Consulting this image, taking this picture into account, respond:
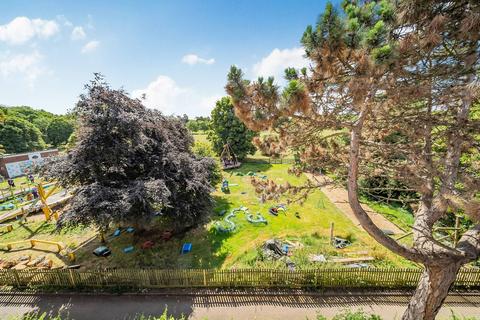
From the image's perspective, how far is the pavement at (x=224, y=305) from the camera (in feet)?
26.5

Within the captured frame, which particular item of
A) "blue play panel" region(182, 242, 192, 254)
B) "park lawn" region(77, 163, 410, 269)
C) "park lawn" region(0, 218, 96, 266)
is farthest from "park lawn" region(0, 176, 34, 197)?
"blue play panel" region(182, 242, 192, 254)

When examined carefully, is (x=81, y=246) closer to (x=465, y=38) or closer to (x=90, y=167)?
(x=90, y=167)

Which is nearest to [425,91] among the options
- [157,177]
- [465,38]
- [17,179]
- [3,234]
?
[465,38]

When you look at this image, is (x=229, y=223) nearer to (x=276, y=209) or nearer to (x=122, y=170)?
(x=276, y=209)

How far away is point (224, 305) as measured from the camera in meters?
8.50

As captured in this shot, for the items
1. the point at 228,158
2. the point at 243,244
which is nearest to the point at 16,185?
the point at 228,158

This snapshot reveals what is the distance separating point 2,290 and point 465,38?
1860 cm

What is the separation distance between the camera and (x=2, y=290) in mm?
9516

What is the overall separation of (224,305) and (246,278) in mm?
1382

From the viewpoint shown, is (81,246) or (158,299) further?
(81,246)

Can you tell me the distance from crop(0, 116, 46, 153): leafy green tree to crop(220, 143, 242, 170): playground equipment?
44279 mm

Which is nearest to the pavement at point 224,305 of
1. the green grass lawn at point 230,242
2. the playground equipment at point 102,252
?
the green grass lawn at point 230,242

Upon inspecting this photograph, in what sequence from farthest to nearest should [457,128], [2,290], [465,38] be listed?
[2,290] < [457,128] < [465,38]

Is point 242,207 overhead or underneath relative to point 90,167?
underneath
